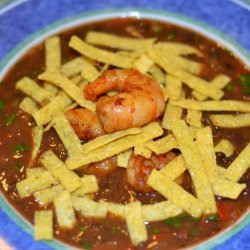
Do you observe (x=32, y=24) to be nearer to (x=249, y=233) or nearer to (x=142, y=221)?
(x=142, y=221)

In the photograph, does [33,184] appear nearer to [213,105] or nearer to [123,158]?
[123,158]

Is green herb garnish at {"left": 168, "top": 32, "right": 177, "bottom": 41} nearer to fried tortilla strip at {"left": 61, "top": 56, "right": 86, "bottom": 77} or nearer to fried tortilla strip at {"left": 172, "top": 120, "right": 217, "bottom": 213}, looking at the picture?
fried tortilla strip at {"left": 61, "top": 56, "right": 86, "bottom": 77}

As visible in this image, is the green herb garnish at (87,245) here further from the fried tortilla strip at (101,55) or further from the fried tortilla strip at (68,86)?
the fried tortilla strip at (101,55)

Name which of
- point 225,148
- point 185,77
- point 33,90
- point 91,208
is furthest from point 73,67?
point 225,148

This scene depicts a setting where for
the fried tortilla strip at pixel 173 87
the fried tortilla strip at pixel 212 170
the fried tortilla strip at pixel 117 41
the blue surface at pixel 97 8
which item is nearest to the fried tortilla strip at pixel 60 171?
the fried tortilla strip at pixel 212 170

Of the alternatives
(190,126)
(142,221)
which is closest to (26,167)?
(142,221)

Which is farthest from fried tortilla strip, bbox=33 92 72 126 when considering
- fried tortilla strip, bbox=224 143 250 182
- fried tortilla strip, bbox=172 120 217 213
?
fried tortilla strip, bbox=224 143 250 182
